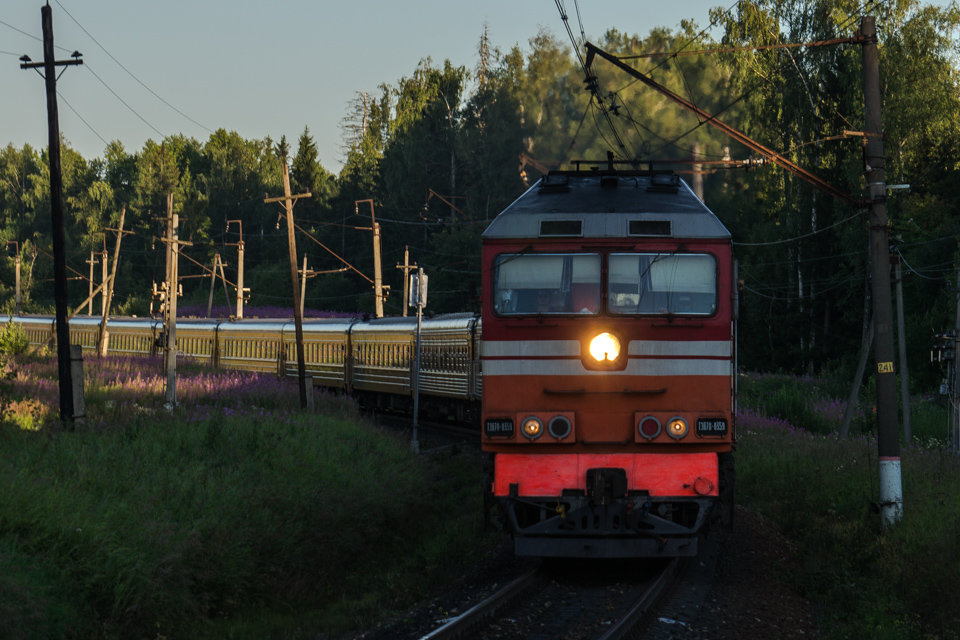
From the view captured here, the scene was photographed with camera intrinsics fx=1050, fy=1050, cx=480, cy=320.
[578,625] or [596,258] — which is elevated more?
[596,258]

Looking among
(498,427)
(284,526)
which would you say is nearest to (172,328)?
(284,526)

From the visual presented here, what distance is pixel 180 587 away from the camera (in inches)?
395

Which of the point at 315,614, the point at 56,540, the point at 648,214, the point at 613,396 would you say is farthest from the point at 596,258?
the point at 56,540

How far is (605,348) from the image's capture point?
35.7ft

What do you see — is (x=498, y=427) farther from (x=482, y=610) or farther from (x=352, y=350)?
(x=352, y=350)

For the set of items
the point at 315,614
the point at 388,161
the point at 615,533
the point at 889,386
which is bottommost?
the point at 315,614

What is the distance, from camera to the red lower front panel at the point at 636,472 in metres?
10.8

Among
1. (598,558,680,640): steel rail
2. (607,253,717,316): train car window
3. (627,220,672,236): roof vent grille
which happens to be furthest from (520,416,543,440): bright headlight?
(627,220,672,236): roof vent grille

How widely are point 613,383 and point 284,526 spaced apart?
430 centimetres

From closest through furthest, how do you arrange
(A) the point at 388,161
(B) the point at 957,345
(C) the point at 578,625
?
(C) the point at 578,625, (B) the point at 957,345, (A) the point at 388,161

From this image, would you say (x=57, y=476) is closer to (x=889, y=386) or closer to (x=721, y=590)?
(x=721, y=590)

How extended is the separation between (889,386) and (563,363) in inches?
211

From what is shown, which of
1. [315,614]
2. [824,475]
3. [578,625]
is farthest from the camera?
[824,475]

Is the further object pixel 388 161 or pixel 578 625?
pixel 388 161
